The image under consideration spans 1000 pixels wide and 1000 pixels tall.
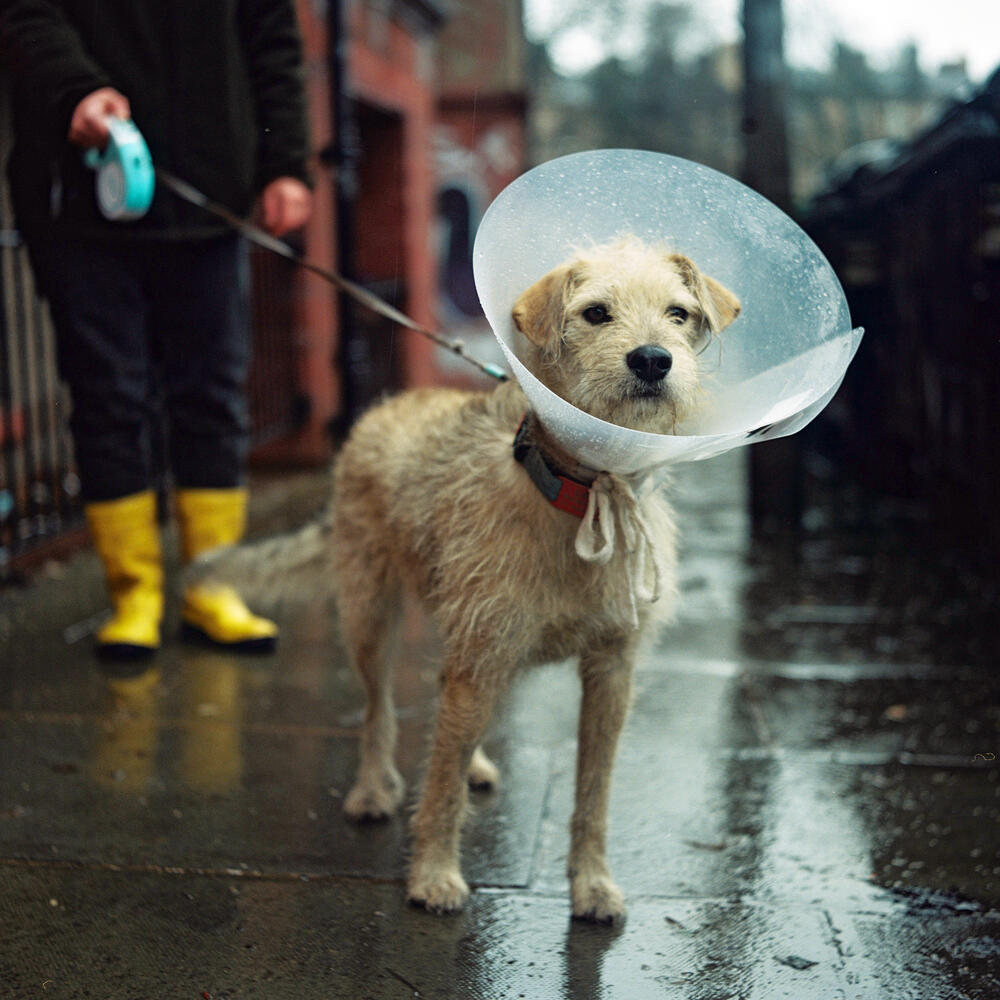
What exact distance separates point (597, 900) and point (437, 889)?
0.36 metres

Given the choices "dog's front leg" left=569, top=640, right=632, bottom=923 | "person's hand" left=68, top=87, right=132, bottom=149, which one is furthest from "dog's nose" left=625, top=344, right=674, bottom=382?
"person's hand" left=68, top=87, right=132, bottom=149

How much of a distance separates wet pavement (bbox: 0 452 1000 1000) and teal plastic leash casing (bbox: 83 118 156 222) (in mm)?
1608

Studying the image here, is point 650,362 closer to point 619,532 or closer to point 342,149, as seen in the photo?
point 619,532

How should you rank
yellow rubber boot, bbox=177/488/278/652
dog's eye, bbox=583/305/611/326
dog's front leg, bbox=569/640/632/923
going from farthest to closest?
yellow rubber boot, bbox=177/488/278/652 < dog's front leg, bbox=569/640/632/923 < dog's eye, bbox=583/305/611/326

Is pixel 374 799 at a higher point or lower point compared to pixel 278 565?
lower

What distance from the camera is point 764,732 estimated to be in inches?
146

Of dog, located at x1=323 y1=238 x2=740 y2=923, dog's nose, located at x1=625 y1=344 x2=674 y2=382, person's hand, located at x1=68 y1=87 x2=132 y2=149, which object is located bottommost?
dog, located at x1=323 y1=238 x2=740 y2=923

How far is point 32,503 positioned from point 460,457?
3476mm

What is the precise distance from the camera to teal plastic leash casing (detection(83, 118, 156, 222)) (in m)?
3.46

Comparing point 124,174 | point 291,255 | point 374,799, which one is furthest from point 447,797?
point 124,174

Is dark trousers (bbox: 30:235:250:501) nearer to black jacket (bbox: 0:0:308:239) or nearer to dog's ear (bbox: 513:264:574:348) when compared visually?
black jacket (bbox: 0:0:308:239)

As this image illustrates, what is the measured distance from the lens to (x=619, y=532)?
247cm

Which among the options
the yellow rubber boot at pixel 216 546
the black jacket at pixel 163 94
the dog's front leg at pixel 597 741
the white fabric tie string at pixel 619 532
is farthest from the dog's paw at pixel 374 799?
the black jacket at pixel 163 94

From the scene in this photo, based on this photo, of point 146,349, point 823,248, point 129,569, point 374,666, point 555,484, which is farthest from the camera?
point 823,248
